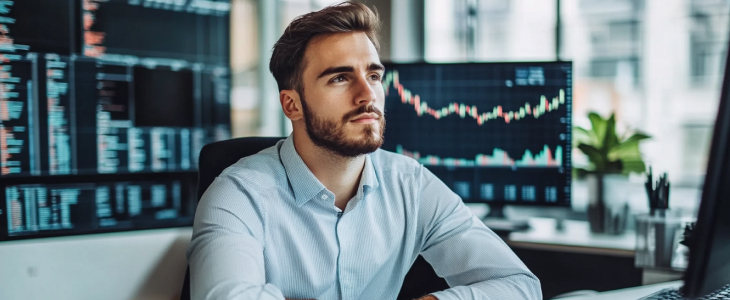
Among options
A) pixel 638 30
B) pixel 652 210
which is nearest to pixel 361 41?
pixel 652 210

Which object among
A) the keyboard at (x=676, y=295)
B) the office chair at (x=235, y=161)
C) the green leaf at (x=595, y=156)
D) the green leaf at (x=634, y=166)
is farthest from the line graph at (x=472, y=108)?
the keyboard at (x=676, y=295)

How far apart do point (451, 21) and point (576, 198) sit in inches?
40.4

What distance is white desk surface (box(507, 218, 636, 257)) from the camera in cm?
201

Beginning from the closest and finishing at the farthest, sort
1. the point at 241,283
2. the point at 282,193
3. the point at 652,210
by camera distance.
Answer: the point at 241,283, the point at 282,193, the point at 652,210

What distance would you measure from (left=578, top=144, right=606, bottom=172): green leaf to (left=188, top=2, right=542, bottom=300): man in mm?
931

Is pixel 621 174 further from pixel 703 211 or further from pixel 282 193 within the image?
pixel 703 211

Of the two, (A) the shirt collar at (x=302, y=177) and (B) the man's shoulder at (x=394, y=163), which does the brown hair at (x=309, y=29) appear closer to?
(A) the shirt collar at (x=302, y=177)

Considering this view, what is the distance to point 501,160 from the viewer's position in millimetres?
2111

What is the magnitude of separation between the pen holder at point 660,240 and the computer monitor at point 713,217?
45.1 inches

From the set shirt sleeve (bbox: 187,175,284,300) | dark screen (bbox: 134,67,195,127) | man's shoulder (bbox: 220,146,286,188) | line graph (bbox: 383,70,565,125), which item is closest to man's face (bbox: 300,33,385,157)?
man's shoulder (bbox: 220,146,286,188)

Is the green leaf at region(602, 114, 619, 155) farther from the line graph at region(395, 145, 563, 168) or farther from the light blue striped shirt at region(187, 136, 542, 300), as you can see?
the light blue striped shirt at region(187, 136, 542, 300)

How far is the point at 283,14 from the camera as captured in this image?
287cm

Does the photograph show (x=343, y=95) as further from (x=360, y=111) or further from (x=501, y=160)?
(x=501, y=160)

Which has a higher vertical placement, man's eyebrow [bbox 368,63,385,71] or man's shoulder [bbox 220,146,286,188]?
man's eyebrow [bbox 368,63,385,71]
